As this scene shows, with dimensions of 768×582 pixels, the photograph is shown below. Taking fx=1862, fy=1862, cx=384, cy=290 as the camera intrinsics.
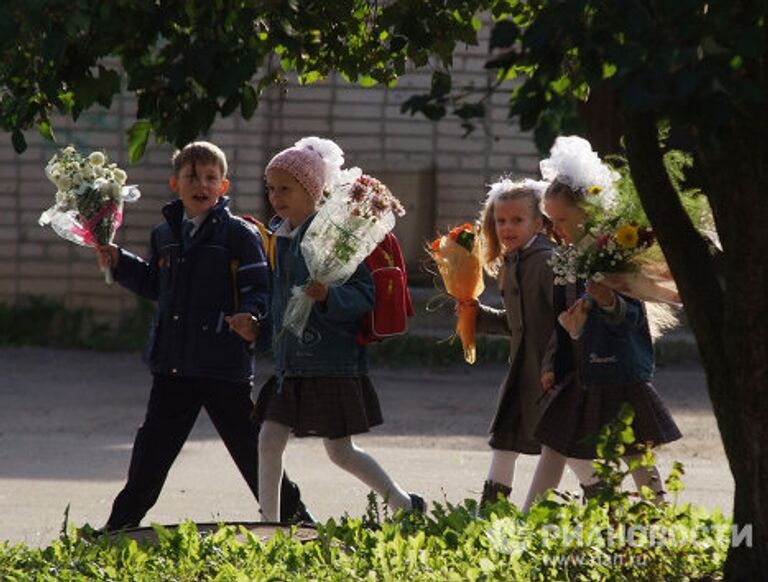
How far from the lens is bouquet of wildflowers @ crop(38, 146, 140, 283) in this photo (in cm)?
709

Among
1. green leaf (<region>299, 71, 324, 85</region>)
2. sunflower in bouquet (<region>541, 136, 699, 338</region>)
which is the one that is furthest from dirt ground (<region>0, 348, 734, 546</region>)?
green leaf (<region>299, 71, 324, 85</region>)

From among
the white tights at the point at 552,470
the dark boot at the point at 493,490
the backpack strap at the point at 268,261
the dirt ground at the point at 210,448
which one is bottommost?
the dirt ground at the point at 210,448

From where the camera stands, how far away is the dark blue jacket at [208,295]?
695 cm

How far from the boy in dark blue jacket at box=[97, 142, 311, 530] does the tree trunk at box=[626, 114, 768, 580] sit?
245 centimetres

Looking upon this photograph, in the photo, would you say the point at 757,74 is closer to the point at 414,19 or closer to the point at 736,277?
the point at 736,277

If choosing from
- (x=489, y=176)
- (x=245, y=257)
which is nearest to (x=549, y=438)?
(x=245, y=257)

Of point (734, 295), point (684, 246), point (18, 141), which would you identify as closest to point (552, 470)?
point (684, 246)

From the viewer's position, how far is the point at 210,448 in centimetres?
972

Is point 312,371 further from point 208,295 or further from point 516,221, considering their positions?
point 516,221

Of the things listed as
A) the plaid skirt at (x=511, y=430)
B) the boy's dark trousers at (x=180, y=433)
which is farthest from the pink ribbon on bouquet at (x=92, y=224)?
the plaid skirt at (x=511, y=430)

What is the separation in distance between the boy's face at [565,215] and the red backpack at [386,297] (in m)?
0.57

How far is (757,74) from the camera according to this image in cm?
400

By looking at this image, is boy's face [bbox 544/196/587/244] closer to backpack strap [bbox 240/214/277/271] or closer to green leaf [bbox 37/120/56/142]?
backpack strap [bbox 240/214/277/271]

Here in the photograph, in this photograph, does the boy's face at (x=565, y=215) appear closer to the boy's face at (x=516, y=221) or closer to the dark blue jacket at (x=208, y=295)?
the boy's face at (x=516, y=221)
